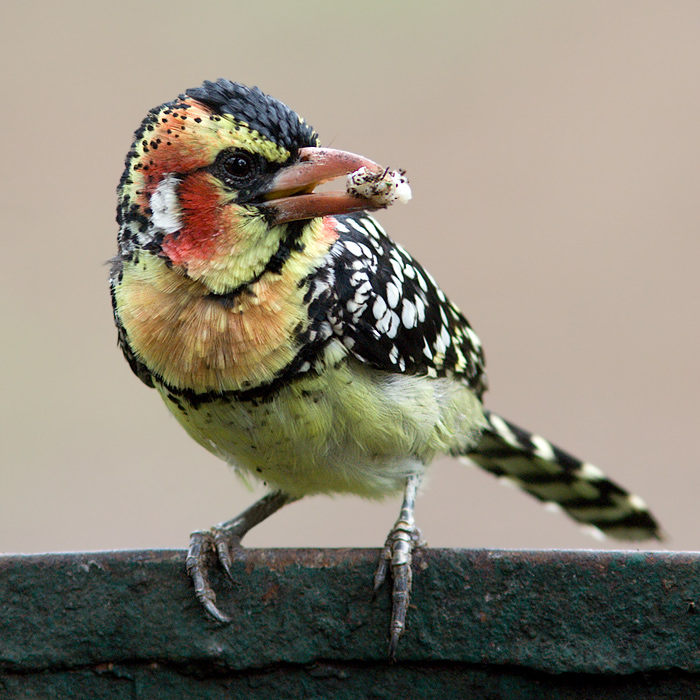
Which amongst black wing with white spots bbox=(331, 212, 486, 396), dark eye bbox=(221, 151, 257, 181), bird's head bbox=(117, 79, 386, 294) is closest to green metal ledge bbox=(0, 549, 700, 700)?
black wing with white spots bbox=(331, 212, 486, 396)

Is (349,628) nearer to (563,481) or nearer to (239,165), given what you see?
(239,165)

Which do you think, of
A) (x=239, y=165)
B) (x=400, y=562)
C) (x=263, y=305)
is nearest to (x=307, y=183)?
(x=239, y=165)

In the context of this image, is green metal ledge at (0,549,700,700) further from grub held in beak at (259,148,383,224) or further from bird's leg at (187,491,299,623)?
grub held in beak at (259,148,383,224)

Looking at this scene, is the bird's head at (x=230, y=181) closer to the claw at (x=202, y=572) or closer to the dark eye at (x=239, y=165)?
the dark eye at (x=239, y=165)

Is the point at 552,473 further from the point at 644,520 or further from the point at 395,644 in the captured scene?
the point at 395,644

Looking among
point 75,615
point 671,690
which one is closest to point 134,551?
point 75,615

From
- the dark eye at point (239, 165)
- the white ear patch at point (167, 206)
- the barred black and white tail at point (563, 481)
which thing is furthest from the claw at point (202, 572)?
the barred black and white tail at point (563, 481)
